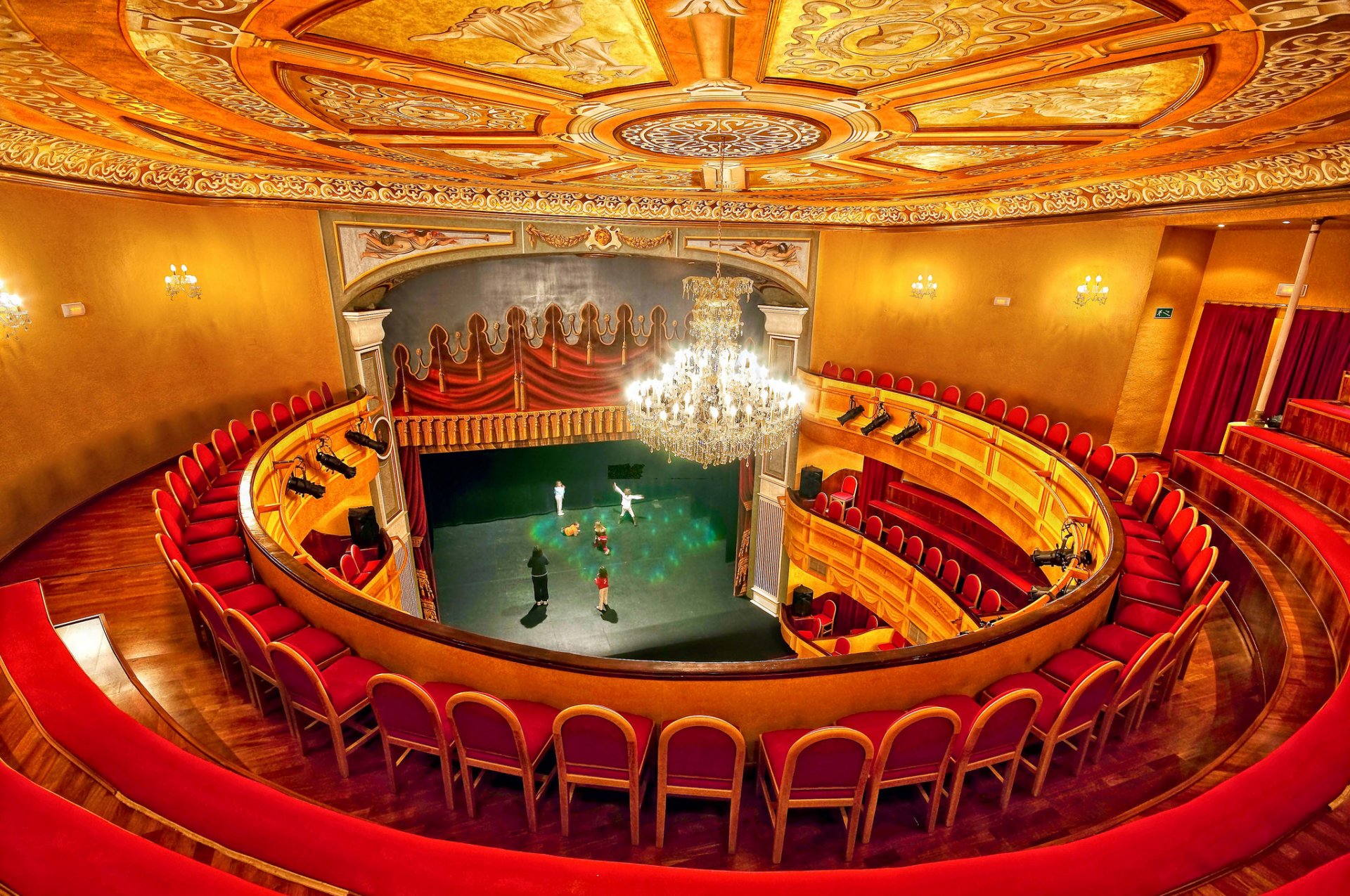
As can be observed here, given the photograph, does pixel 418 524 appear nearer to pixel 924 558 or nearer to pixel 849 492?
pixel 849 492

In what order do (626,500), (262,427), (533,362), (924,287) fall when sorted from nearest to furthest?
(262,427)
(924,287)
(533,362)
(626,500)

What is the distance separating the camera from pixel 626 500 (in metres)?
13.5

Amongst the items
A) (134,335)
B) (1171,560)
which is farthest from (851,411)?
(134,335)

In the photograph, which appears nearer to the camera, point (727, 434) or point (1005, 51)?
point (1005, 51)

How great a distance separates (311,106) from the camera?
150 inches

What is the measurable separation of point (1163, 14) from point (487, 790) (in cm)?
441

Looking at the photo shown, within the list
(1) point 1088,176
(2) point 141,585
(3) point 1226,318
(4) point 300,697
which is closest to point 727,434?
(4) point 300,697

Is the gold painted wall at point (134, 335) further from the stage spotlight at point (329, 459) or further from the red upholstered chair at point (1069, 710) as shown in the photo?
the red upholstered chair at point (1069, 710)

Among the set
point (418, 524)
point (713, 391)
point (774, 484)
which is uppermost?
point (713, 391)

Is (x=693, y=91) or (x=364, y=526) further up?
(x=693, y=91)

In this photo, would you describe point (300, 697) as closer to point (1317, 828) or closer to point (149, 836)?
point (149, 836)

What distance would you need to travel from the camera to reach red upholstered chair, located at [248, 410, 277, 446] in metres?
7.07

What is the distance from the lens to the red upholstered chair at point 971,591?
7.93m

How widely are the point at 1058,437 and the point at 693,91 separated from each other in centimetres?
599
